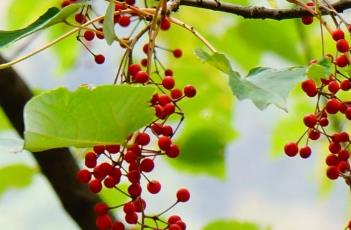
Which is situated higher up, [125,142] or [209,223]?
[125,142]

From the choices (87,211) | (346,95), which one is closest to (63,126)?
(87,211)

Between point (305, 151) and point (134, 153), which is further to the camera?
point (305, 151)

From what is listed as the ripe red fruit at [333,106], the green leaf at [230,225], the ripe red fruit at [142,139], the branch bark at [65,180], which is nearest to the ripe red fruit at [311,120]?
the ripe red fruit at [333,106]

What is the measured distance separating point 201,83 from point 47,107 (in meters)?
0.57

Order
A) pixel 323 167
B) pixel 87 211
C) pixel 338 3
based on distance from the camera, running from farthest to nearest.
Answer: pixel 323 167 < pixel 87 211 < pixel 338 3

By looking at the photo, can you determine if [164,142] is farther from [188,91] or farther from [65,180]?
[65,180]

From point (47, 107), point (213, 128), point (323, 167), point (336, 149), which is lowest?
point (323, 167)

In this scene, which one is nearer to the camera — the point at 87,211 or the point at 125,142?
the point at 125,142

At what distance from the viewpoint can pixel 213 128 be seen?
1.02m

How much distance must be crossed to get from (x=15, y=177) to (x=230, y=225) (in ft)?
1.14

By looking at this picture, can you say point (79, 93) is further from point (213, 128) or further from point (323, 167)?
point (323, 167)

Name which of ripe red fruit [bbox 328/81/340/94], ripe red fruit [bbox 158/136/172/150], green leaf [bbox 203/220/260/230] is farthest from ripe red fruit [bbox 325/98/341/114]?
green leaf [bbox 203/220/260/230]

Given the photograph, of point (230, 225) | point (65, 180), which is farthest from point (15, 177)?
point (230, 225)

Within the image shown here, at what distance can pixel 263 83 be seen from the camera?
0.41 meters
